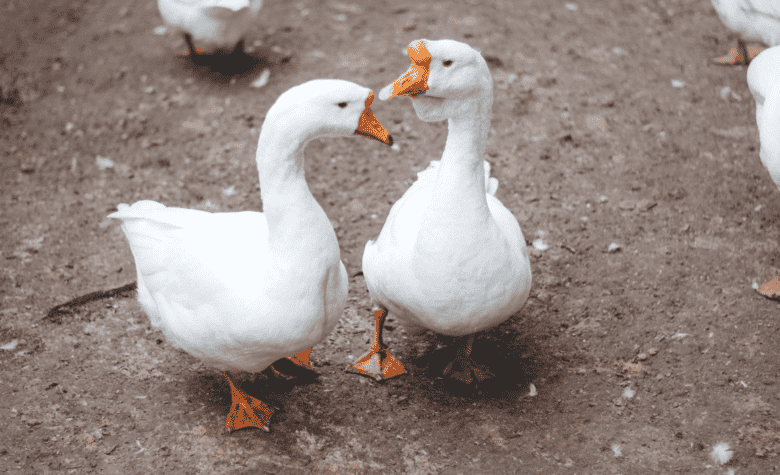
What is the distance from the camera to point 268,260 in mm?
2631

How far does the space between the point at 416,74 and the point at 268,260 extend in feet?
3.12

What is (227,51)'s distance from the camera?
5789mm

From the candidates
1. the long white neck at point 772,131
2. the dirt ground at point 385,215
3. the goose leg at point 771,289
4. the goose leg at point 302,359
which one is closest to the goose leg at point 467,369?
the dirt ground at point 385,215

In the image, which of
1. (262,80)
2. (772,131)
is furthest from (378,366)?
(262,80)

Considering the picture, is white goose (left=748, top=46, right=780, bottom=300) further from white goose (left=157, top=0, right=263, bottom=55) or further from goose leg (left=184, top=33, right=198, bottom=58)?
goose leg (left=184, top=33, right=198, bottom=58)

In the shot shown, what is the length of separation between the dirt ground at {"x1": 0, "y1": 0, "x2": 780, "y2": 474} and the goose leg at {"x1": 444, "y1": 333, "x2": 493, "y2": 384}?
6 cm

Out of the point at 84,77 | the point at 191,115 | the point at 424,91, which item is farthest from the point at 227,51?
the point at 424,91

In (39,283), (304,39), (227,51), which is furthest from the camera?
(304,39)

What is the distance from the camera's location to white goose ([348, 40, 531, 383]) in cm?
263

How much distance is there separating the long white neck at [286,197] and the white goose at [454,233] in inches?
18.0

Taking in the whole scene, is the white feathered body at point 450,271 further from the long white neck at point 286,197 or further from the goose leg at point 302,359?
the goose leg at point 302,359

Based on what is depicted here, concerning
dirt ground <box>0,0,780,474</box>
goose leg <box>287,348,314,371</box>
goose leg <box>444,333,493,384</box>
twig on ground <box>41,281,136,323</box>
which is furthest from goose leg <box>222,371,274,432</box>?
twig on ground <box>41,281,136,323</box>

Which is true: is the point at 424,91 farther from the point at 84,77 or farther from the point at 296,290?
the point at 84,77

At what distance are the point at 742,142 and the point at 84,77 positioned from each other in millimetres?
5555
